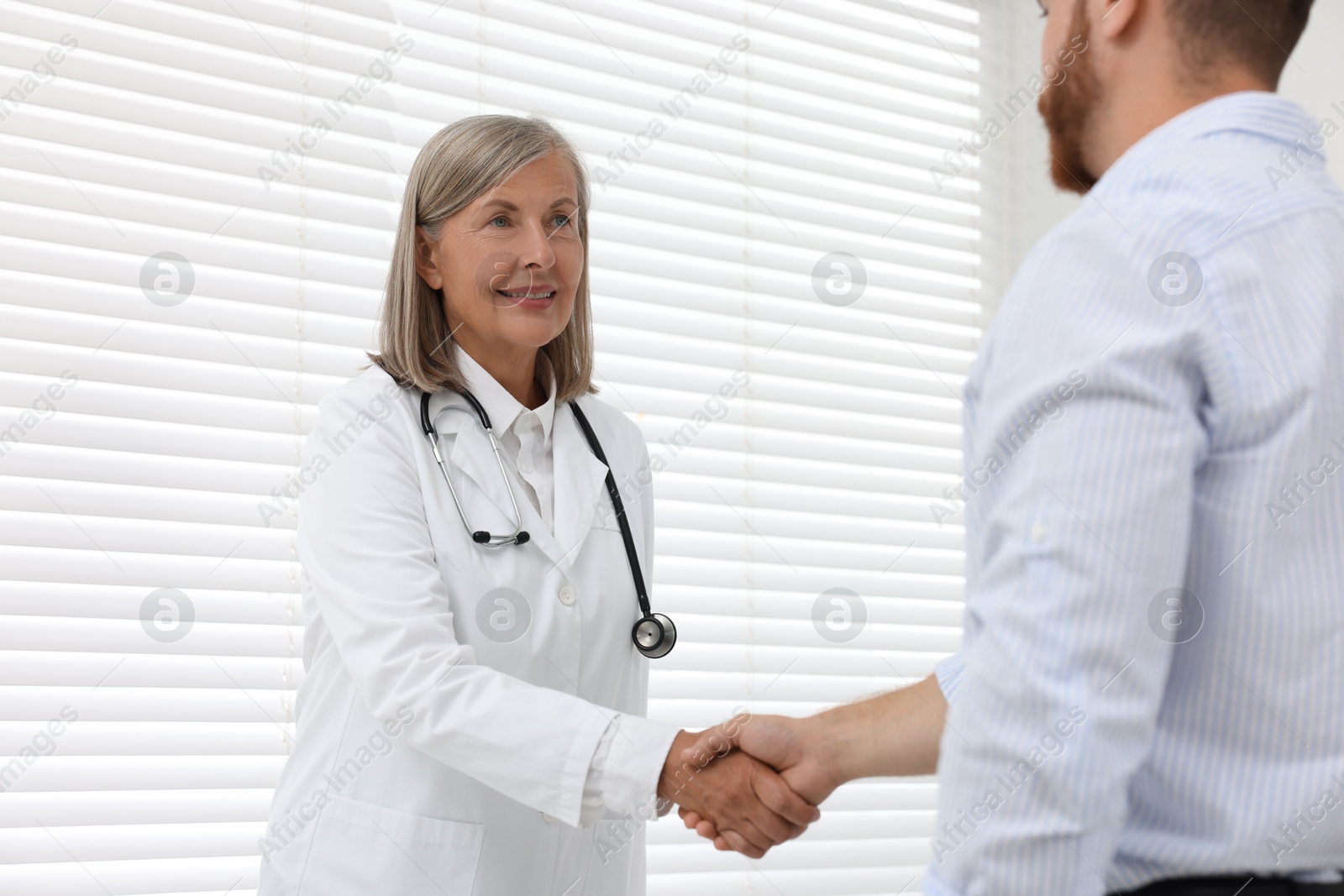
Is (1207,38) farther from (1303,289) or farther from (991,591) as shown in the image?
(991,591)

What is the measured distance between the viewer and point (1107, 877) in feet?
2.59

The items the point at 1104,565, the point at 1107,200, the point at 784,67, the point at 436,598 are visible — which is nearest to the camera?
the point at 1104,565

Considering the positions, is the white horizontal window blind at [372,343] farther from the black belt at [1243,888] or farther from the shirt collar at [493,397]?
the black belt at [1243,888]

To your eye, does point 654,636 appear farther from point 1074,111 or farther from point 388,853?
point 1074,111

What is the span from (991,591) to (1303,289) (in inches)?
13.0

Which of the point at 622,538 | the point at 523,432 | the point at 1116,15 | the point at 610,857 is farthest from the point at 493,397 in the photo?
the point at 1116,15

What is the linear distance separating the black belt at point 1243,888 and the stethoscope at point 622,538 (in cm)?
87

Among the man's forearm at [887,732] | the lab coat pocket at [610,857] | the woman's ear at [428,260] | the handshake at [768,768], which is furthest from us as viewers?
the woman's ear at [428,260]

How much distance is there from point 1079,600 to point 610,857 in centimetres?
108

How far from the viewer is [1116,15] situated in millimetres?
935

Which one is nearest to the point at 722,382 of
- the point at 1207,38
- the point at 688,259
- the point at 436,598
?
the point at 688,259

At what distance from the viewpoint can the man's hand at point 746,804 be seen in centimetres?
152

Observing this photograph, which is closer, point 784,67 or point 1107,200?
point 1107,200

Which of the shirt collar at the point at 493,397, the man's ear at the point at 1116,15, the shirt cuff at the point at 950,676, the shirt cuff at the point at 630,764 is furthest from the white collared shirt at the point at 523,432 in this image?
the man's ear at the point at 1116,15
